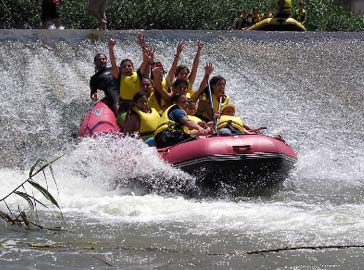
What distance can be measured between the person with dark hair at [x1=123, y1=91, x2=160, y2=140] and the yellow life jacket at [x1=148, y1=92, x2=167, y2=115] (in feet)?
1.93

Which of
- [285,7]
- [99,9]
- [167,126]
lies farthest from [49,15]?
[167,126]

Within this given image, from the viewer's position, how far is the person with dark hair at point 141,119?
28.0ft

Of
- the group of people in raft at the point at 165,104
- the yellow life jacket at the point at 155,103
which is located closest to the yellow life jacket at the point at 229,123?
the group of people in raft at the point at 165,104

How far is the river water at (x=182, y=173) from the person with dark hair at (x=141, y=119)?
0.92ft

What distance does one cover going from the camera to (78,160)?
27.5ft

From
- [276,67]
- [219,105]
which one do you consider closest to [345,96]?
[276,67]

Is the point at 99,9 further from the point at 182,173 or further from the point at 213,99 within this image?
the point at 182,173

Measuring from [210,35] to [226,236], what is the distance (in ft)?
27.3

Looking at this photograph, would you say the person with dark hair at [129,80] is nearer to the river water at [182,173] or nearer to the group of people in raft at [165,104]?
the group of people in raft at [165,104]

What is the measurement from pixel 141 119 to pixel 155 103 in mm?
761

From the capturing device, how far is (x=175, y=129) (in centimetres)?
829

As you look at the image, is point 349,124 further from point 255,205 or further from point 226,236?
point 226,236

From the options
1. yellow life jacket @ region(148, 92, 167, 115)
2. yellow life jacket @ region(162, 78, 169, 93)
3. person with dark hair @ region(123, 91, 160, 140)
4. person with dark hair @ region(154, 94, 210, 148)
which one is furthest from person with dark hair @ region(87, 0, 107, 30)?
person with dark hair @ region(154, 94, 210, 148)

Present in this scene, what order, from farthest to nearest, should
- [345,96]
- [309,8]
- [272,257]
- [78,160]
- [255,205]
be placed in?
[309,8]
[345,96]
[78,160]
[255,205]
[272,257]
